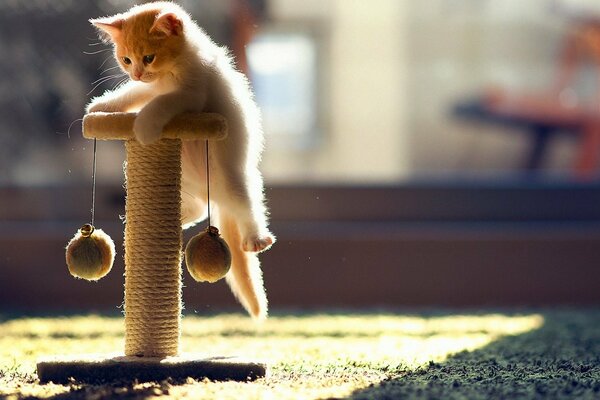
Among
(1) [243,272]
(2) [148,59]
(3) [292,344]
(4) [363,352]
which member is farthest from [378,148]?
(2) [148,59]

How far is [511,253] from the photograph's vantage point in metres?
2.59

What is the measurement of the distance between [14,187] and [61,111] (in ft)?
1.03

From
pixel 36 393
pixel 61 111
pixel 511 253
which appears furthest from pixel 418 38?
pixel 36 393

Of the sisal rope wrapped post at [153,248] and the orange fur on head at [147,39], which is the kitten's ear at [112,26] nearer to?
the orange fur on head at [147,39]

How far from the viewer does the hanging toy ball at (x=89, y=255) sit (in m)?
1.27

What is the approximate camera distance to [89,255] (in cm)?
128

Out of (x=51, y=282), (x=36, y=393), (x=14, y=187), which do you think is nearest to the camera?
(x=36, y=393)

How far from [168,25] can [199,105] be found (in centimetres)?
13

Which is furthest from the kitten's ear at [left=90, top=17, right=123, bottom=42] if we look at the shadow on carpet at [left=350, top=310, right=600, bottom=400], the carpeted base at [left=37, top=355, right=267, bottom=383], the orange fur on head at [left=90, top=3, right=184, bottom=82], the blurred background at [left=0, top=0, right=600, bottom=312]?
the blurred background at [left=0, top=0, right=600, bottom=312]

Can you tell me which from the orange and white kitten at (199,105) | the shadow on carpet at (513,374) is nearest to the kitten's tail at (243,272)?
the orange and white kitten at (199,105)

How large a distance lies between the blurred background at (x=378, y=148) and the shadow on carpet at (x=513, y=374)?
28.6 inches

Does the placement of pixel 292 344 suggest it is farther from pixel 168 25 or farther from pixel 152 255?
pixel 168 25

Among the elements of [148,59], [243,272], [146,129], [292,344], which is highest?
[148,59]

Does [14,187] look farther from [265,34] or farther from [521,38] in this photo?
[521,38]
